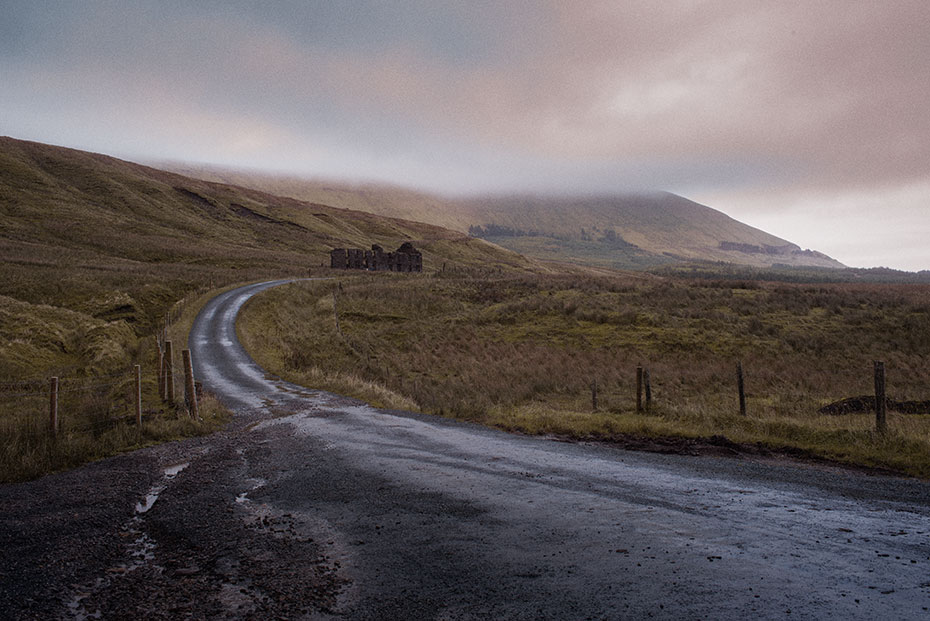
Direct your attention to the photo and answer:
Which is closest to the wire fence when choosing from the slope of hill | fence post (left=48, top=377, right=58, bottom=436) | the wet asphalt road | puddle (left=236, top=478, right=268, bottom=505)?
fence post (left=48, top=377, right=58, bottom=436)

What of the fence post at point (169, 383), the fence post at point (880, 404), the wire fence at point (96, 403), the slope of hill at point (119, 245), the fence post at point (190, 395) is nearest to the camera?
the fence post at point (880, 404)

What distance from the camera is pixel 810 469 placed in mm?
11297

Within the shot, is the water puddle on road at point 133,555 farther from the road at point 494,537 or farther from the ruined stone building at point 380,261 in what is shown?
the ruined stone building at point 380,261

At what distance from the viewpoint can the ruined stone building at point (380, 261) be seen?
80125 mm

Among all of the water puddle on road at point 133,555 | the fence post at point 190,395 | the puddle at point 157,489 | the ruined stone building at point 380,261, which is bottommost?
the puddle at point 157,489

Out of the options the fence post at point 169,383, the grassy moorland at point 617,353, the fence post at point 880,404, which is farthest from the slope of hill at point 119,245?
the fence post at point 880,404

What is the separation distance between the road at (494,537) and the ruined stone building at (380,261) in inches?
2668

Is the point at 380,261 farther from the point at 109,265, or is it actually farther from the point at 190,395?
the point at 190,395

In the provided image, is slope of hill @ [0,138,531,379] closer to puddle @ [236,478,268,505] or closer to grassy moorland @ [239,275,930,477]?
grassy moorland @ [239,275,930,477]

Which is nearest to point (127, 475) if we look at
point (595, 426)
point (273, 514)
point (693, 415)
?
point (273, 514)

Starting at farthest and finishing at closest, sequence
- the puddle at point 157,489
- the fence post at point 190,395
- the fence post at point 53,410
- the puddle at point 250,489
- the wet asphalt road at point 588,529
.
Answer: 1. the fence post at point 190,395
2. the fence post at point 53,410
3. the puddle at point 250,489
4. the puddle at point 157,489
5. the wet asphalt road at point 588,529

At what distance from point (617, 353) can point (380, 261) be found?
5528cm

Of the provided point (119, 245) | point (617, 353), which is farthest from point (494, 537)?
point (119, 245)

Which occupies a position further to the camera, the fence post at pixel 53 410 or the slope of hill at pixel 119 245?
the slope of hill at pixel 119 245
